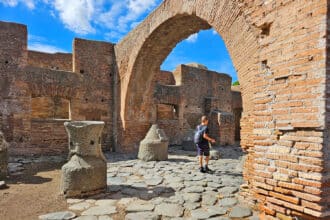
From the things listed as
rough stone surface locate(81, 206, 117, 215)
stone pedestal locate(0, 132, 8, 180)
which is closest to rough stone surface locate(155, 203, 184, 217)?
rough stone surface locate(81, 206, 117, 215)

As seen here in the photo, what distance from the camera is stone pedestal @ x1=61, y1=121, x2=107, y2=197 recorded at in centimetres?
423

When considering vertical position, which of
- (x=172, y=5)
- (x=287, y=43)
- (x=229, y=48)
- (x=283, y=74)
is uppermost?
(x=172, y=5)

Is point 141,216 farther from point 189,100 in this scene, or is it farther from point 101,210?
point 189,100

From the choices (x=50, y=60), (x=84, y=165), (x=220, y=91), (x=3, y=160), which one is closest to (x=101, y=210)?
(x=84, y=165)

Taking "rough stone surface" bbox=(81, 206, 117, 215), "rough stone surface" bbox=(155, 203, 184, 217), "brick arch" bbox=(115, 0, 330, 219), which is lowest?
"rough stone surface" bbox=(155, 203, 184, 217)

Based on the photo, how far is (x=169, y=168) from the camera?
651 centimetres

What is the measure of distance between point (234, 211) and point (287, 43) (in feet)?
8.27

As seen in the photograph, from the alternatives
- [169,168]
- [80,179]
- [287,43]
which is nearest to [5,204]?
[80,179]

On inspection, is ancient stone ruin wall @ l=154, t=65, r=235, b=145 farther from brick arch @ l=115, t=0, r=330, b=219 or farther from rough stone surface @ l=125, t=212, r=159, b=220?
rough stone surface @ l=125, t=212, r=159, b=220

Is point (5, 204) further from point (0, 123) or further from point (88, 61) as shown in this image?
point (88, 61)

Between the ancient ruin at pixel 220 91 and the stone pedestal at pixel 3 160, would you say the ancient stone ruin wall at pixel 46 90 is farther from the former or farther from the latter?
the stone pedestal at pixel 3 160

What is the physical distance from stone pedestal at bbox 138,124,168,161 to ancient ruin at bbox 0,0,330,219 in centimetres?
194

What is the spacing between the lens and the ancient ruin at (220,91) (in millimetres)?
2623

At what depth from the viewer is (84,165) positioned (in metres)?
4.34
